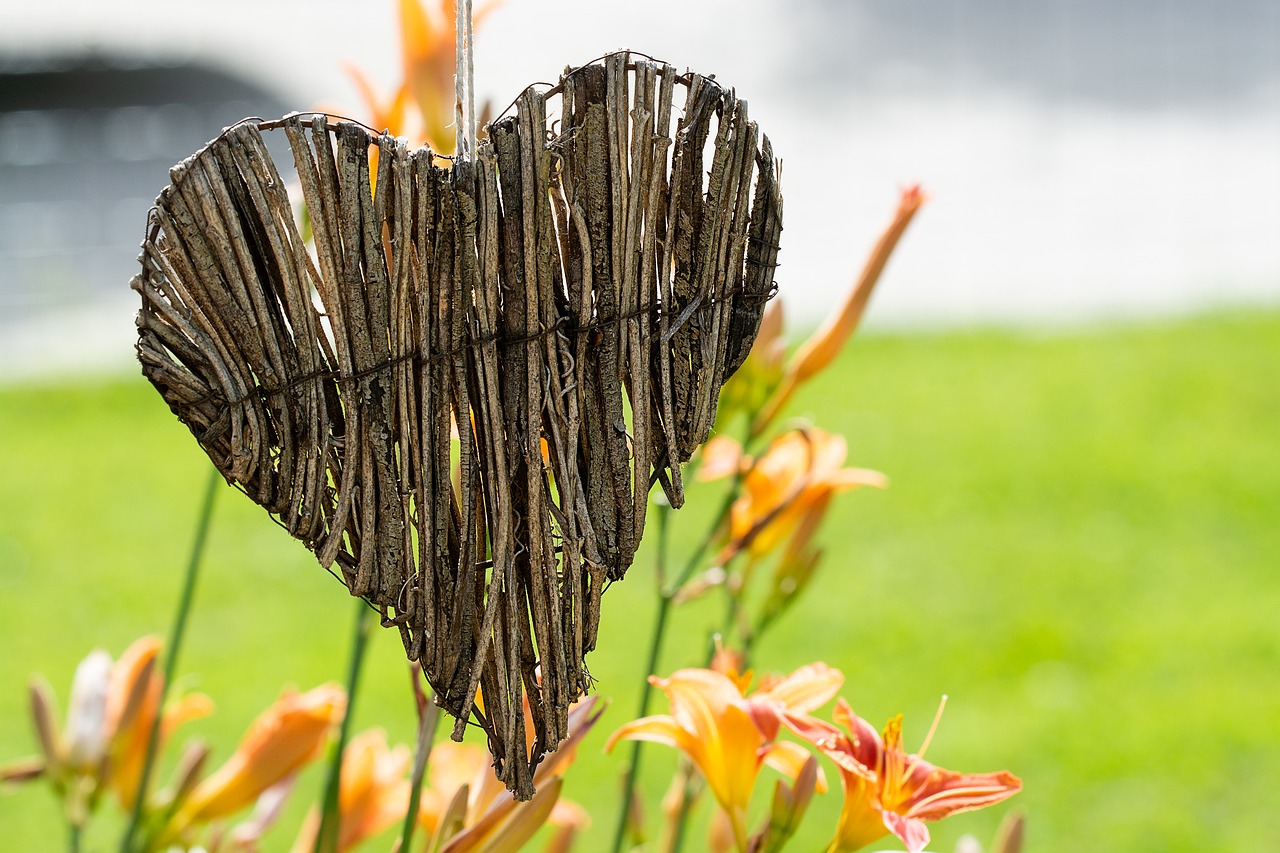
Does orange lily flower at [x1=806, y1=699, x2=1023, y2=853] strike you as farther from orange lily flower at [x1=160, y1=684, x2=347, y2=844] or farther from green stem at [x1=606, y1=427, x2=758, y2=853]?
orange lily flower at [x1=160, y1=684, x2=347, y2=844]

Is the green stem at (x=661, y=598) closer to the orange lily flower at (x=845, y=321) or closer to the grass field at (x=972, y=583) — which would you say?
the orange lily flower at (x=845, y=321)

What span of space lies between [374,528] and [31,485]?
271cm

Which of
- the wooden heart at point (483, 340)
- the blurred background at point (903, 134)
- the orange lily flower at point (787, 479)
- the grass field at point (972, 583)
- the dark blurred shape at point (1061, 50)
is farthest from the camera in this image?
the dark blurred shape at point (1061, 50)

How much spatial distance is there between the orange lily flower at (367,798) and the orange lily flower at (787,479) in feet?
0.66

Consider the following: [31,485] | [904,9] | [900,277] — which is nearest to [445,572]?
[31,485]

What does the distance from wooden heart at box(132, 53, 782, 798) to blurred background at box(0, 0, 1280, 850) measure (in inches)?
4.9

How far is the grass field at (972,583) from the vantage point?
1.84 m

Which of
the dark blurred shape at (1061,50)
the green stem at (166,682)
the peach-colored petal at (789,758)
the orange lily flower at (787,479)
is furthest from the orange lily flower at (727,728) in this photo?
the dark blurred shape at (1061,50)

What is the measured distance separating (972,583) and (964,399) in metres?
0.83

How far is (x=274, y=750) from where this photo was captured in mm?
622

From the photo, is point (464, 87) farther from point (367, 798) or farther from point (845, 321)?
point (367, 798)

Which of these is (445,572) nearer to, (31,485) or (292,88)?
(31,485)

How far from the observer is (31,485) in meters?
2.83

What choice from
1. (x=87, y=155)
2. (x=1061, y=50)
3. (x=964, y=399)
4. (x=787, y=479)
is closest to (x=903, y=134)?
(x=1061, y=50)
